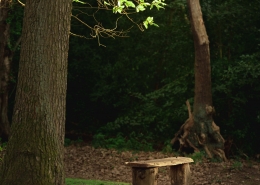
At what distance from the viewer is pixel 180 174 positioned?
29.3 ft

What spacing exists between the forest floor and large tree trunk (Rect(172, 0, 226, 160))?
0.71 metres

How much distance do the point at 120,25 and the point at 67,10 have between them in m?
13.0

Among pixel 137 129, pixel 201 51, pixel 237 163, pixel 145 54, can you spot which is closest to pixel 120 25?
pixel 145 54

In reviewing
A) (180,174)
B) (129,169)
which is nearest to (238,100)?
(129,169)

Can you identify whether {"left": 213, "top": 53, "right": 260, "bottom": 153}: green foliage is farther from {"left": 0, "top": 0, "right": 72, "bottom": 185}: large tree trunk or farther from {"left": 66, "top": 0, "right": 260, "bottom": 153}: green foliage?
{"left": 0, "top": 0, "right": 72, "bottom": 185}: large tree trunk

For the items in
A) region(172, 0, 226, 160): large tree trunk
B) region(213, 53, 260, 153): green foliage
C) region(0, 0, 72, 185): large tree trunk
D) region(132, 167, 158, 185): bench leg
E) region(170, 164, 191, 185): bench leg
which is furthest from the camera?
region(213, 53, 260, 153): green foliage

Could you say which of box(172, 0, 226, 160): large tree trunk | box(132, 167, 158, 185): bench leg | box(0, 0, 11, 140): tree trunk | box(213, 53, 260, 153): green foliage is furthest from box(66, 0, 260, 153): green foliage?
box(132, 167, 158, 185): bench leg

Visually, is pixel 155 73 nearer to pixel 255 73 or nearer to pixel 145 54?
pixel 145 54

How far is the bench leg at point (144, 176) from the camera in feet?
25.7

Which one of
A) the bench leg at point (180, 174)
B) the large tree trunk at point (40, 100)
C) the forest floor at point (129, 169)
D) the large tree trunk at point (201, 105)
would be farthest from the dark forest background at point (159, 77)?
the large tree trunk at point (40, 100)

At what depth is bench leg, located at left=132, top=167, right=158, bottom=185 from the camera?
783 centimetres

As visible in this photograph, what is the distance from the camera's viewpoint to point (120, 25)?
20.1m

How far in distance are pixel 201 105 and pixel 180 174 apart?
21.2 feet

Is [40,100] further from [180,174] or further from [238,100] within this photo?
[238,100]
